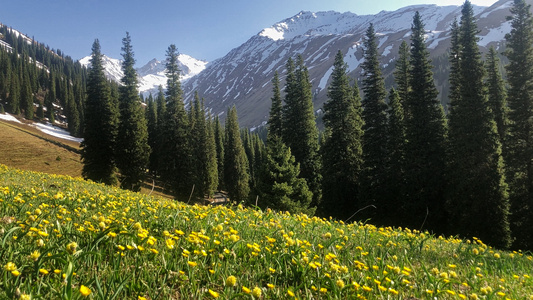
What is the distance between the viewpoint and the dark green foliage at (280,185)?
22.7 metres

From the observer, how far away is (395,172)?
26.3m

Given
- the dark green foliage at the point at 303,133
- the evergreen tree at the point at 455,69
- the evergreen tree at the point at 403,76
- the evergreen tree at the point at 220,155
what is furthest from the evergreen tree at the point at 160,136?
the evergreen tree at the point at 455,69

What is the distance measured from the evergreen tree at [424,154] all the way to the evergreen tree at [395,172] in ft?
2.27

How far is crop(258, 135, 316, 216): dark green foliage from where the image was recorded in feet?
74.5

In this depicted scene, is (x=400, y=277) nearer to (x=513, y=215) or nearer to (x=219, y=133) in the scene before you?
(x=513, y=215)

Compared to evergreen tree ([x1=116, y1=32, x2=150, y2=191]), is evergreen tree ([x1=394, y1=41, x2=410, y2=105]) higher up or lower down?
higher up

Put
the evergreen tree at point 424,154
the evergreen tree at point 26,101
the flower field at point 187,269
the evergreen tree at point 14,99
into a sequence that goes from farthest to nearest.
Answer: the evergreen tree at point 26,101 < the evergreen tree at point 14,99 < the evergreen tree at point 424,154 < the flower field at point 187,269

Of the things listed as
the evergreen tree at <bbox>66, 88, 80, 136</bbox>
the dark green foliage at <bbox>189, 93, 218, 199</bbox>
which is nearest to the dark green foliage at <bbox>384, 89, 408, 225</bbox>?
the dark green foliage at <bbox>189, 93, 218, 199</bbox>

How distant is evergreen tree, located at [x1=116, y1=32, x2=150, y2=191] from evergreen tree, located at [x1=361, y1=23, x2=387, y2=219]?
80.0 feet

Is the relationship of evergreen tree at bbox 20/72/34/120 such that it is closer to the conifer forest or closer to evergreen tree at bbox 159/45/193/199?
the conifer forest

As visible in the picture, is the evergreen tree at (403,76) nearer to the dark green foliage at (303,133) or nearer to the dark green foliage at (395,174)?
the dark green foliage at (395,174)

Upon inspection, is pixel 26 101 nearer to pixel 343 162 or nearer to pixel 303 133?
pixel 303 133

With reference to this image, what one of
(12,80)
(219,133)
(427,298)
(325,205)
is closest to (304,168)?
(325,205)

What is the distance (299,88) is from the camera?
36031 millimetres
